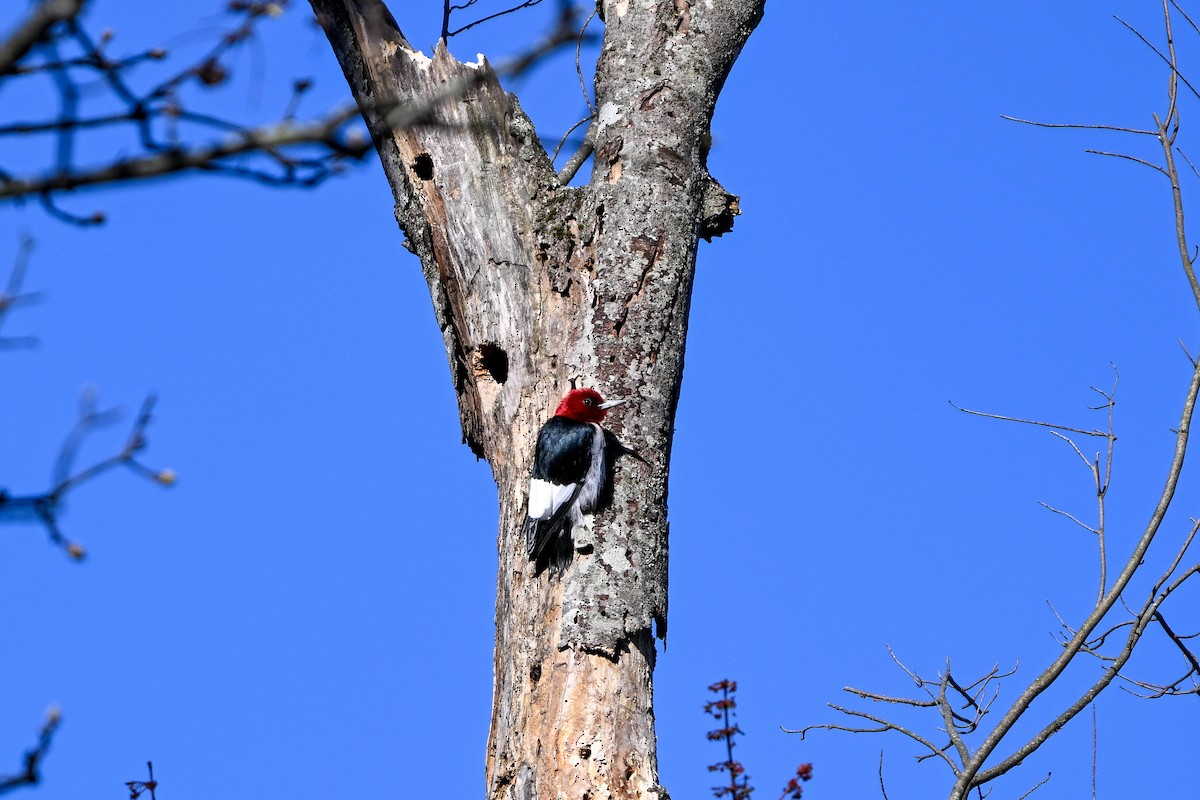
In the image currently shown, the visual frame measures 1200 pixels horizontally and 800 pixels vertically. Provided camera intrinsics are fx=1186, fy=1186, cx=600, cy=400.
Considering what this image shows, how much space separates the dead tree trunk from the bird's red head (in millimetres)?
55

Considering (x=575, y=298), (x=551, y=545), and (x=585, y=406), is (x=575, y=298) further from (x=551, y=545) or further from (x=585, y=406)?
(x=551, y=545)

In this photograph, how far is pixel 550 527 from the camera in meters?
3.67

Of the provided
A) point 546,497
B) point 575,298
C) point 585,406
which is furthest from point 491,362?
point 546,497

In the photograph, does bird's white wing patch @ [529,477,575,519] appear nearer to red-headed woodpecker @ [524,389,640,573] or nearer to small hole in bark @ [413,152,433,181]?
red-headed woodpecker @ [524,389,640,573]

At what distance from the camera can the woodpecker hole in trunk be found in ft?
13.5

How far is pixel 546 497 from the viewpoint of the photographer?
12.0 ft

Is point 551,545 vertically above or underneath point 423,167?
underneath

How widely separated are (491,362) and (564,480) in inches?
28.5

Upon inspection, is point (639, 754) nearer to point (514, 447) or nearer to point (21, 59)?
point (514, 447)

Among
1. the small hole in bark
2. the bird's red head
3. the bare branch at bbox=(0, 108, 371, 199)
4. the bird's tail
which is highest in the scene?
the small hole in bark

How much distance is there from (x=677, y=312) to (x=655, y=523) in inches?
29.0

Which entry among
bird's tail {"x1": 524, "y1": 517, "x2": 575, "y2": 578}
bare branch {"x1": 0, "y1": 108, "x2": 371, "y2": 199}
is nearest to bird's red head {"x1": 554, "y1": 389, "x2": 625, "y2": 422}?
bird's tail {"x1": 524, "y1": 517, "x2": 575, "y2": 578}

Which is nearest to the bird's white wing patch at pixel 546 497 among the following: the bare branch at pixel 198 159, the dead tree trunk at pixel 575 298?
the dead tree trunk at pixel 575 298

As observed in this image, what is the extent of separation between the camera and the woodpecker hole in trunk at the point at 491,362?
4.11m
